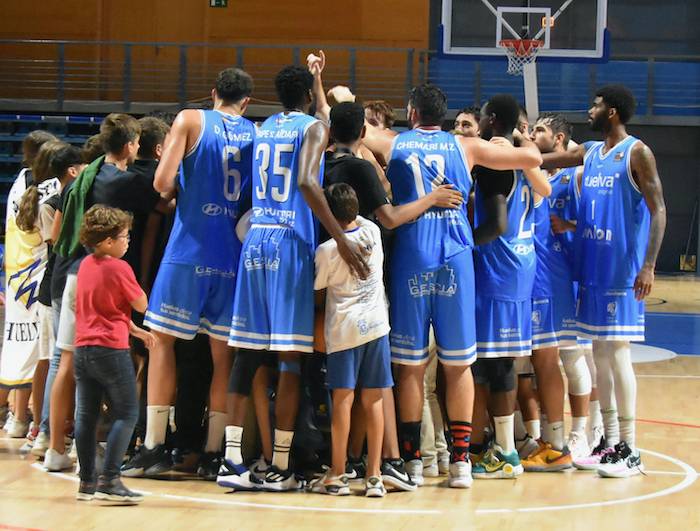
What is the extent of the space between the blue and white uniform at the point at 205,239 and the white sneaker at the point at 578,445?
2276 millimetres

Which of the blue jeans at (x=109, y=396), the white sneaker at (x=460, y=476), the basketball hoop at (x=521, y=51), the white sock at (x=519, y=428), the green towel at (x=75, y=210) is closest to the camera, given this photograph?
the blue jeans at (x=109, y=396)

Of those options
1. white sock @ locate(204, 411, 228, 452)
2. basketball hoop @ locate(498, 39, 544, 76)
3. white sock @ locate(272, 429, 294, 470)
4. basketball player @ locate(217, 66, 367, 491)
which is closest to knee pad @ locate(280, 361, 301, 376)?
basketball player @ locate(217, 66, 367, 491)

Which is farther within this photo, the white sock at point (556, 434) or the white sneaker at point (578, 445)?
the white sneaker at point (578, 445)

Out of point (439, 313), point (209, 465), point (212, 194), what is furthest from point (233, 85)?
point (209, 465)

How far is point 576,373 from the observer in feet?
22.2

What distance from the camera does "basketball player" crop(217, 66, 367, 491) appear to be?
19.1ft

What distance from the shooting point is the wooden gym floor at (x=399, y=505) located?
5.12 m

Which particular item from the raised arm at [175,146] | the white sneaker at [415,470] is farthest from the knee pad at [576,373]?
the raised arm at [175,146]

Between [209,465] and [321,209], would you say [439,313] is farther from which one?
[209,465]

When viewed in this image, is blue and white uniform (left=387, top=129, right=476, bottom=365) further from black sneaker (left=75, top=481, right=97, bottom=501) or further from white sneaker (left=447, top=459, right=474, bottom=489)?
black sneaker (left=75, top=481, right=97, bottom=501)

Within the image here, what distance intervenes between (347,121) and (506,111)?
1021 mm

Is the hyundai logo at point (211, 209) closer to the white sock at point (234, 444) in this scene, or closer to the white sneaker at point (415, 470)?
the white sock at point (234, 444)

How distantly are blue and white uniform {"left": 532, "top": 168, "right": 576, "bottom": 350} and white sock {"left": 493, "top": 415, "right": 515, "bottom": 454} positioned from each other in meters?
0.57

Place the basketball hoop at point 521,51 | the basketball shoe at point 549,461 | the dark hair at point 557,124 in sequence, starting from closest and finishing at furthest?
the basketball shoe at point 549,461 < the dark hair at point 557,124 < the basketball hoop at point 521,51
